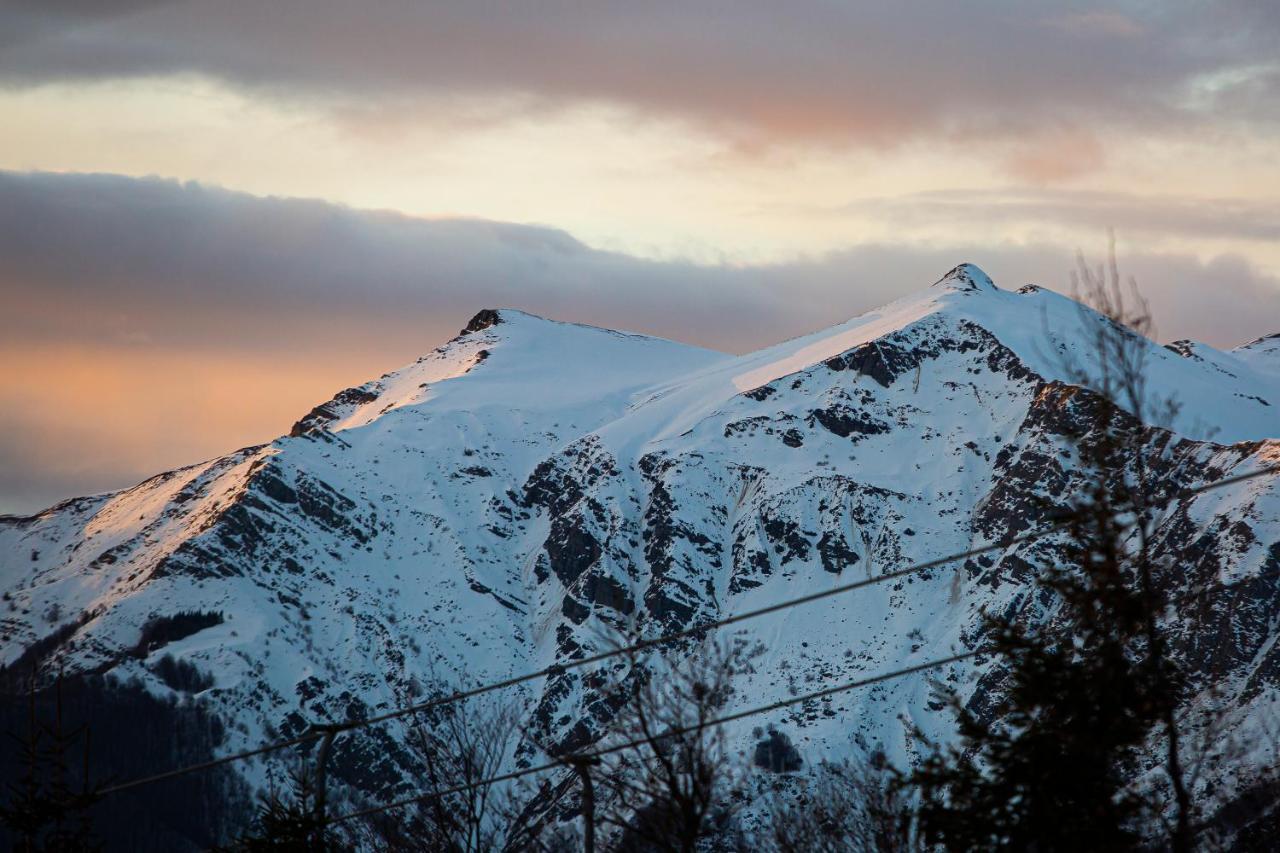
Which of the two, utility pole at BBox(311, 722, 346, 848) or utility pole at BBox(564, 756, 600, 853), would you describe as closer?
utility pole at BBox(564, 756, 600, 853)

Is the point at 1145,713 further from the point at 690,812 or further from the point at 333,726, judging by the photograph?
the point at 333,726

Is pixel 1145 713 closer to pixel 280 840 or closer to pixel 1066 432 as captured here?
pixel 1066 432

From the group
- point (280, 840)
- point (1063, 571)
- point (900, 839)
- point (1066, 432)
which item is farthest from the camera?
point (900, 839)

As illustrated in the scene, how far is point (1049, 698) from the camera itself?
30.7 metres

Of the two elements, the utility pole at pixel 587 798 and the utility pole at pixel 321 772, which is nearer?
the utility pole at pixel 587 798

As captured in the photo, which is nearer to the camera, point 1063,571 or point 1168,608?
point 1063,571

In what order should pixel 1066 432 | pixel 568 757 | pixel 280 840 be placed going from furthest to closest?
pixel 280 840 < pixel 568 757 < pixel 1066 432

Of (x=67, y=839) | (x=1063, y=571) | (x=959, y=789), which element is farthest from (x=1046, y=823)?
(x=67, y=839)

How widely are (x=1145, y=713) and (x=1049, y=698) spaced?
1539 millimetres

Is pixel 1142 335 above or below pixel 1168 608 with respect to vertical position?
above

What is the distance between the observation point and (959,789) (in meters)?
30.5

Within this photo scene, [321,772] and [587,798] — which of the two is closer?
[587,798]

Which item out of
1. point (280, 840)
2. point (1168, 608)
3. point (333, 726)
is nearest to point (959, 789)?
point (1168, 608)

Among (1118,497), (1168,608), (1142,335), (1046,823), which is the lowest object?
(1046,823)
